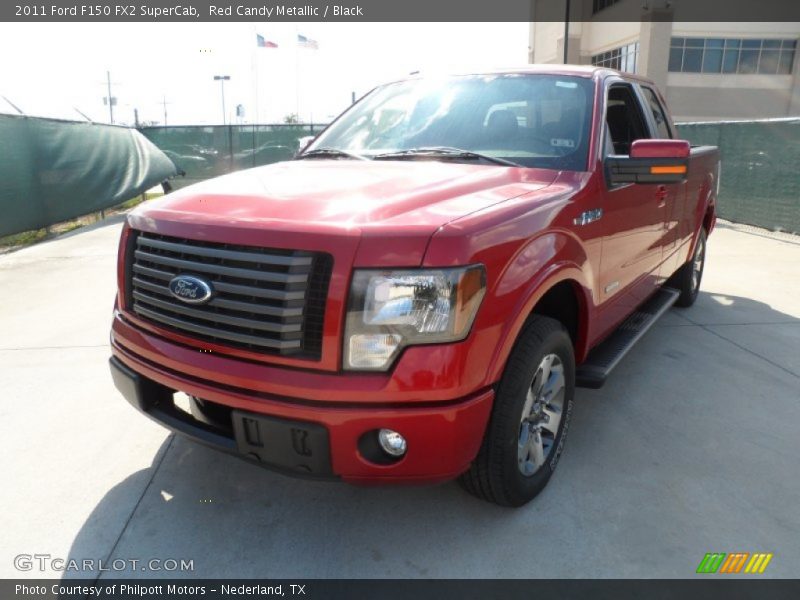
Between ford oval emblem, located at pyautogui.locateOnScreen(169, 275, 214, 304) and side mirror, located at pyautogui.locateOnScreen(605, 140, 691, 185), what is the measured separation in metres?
1.99

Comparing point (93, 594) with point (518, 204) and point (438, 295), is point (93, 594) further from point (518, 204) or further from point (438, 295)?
point (518, 204)

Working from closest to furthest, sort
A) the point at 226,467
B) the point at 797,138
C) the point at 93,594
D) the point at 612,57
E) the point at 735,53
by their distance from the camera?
1. the point at 93,594
2. the point at 226,467
3. the point at 797,138
4. the point at 735,53
5. the point at 612,57

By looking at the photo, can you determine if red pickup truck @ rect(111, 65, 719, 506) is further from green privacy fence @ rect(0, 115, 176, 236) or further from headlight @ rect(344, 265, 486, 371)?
green privacy fence @ rect(0, 115, 176, 236)

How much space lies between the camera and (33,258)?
8.33 m

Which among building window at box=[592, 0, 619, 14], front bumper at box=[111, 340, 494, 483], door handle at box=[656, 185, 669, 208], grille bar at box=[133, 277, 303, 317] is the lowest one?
front bumper at box=[111, 340, 494, 483]

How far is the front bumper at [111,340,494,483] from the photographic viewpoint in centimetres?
207

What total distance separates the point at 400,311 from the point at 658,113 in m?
3.52

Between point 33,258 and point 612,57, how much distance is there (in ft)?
120

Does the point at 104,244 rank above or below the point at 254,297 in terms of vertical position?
below

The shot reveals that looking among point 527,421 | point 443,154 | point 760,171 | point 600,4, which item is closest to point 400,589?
point 527,421

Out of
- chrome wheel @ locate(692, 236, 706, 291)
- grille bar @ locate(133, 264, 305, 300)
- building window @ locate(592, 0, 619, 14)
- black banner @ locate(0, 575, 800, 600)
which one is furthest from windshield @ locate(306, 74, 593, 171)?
building window @ locate(592, 0, 619, 14)

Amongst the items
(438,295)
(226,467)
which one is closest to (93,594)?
(226,467)

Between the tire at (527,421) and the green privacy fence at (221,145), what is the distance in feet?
56.0

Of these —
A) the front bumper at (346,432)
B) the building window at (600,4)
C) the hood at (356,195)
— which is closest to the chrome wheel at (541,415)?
the front bumper at (346,432)
